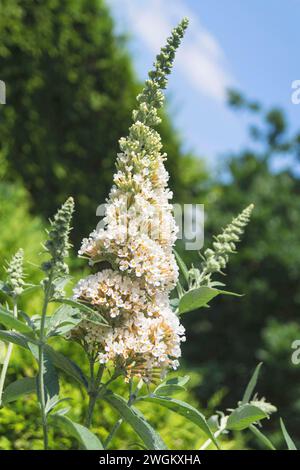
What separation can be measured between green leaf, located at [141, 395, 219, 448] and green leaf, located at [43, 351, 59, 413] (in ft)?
0.65

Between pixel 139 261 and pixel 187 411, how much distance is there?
33 cm

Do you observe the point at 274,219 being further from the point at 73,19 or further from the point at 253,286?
the point at 73,19

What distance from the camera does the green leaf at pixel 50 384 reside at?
4.31 feet

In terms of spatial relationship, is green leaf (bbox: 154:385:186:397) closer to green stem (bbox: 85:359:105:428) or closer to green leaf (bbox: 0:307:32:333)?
green stem (bbox: 85:359:105:428)

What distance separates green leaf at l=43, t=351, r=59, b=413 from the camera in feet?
4.31

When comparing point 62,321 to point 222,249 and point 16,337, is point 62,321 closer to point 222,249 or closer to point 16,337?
point 16,337

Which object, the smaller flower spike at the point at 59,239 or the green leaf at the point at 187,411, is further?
the green leaf at the point at 187,411

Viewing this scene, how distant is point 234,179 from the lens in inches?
335

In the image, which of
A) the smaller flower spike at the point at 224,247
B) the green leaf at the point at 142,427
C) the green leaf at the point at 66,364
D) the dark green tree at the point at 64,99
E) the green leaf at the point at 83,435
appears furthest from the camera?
the dark green tree at the point at 64,99

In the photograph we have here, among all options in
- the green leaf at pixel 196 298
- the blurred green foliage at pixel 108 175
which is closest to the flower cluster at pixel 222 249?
the green leaf at pixel 196 298

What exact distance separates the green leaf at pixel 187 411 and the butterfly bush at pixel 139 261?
61mm

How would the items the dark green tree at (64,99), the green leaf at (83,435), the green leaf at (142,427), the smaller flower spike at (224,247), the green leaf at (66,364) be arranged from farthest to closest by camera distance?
the dark green tree at (64,99)
the smaller flower spike at (224,247)
the green leaf at (66,364)
the green leaf at (142,427)
the green leaf at (83,435)

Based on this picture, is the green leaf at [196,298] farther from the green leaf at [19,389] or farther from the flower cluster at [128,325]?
the green leaf at [19,389]

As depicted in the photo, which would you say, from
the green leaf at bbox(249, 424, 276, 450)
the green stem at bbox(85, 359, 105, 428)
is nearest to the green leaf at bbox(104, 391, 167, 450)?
the green stem at bbox(85, 359, 105, 428)
